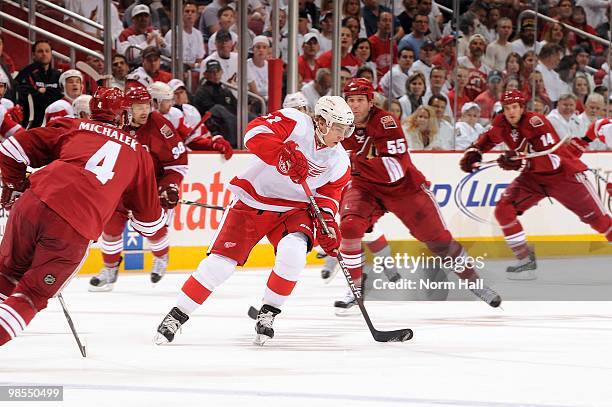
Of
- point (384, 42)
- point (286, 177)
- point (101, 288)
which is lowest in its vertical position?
point (101, 288)

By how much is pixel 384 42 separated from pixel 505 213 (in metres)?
2.48

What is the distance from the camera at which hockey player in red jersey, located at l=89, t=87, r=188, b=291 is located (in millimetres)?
7562

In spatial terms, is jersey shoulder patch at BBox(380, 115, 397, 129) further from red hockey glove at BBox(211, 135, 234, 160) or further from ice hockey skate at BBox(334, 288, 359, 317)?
red hockey glove at BBox(211, 135, 234, 160)

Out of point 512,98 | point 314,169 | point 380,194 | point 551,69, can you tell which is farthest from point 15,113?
point 551,69

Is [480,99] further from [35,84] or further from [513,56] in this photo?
[35,84]

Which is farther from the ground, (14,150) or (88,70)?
(14,150)

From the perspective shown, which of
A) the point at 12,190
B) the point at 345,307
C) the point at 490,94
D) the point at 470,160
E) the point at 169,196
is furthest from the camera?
the point at 490,94

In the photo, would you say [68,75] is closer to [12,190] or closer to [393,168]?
[393,168]

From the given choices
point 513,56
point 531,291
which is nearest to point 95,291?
point 531,291

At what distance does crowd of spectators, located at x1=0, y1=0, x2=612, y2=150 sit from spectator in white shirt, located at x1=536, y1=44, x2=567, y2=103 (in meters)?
0.01

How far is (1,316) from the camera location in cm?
412

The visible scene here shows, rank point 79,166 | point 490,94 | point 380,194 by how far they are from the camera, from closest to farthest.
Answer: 1. point 79,166
2. point 380,194
3. point 490,94

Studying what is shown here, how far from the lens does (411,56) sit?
1045 centimetres

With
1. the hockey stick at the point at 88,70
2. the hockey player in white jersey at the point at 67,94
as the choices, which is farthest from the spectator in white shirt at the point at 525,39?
the hockey player in white jersey at the point at 67,94
